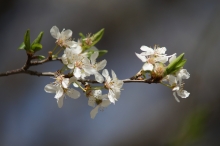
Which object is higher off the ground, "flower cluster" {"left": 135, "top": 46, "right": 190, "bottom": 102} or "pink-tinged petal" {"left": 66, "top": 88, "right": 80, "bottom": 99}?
"flower cluster" {"left": 135, "top": 46, "right": 190, "bottom": 102}

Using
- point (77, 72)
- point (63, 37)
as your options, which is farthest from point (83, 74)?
point (63, 37)

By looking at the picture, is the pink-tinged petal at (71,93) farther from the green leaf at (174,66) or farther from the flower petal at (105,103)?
the green leaf at (174,66)

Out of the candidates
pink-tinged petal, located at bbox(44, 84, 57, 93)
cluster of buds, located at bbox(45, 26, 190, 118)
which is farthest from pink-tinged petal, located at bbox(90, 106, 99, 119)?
pink-tinged petal, located at bbox(44, 84, 57, 93)

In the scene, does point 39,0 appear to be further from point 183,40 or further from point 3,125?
point 183,40

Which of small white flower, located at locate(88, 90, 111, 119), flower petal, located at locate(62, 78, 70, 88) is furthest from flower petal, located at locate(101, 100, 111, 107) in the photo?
flower petal, located at locate(62, 78, 70, 88)

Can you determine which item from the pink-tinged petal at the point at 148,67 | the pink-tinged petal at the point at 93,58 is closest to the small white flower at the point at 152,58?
the pink-tinged petal at the point at 148,67

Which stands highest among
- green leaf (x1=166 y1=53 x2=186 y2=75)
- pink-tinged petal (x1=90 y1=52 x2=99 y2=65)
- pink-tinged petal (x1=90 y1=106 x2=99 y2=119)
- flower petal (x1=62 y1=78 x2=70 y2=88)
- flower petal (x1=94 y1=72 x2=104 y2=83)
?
green leaf (x1=166 y1=53 x2=186 y2=75)

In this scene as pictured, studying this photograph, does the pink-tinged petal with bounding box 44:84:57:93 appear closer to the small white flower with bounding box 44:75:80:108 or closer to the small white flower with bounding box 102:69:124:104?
the small white flower with bounding box 44:75:80:108

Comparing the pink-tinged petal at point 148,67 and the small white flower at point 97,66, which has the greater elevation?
the pink-tinged petal at point 148,67

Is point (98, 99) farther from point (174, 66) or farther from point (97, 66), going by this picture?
point (174, 66)

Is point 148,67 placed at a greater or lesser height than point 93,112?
greater
